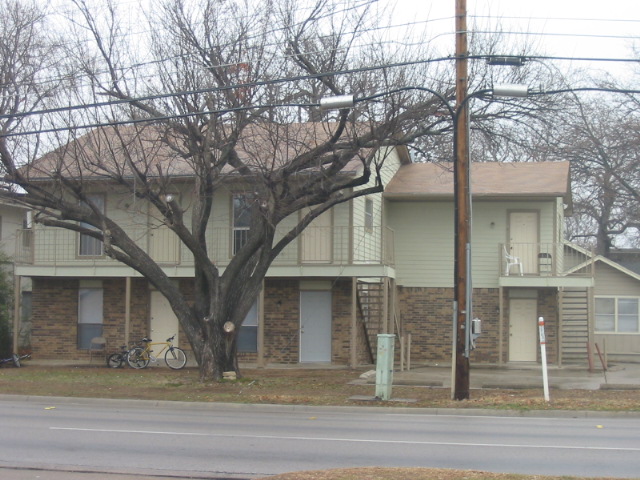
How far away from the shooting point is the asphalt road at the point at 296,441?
9.62 meters

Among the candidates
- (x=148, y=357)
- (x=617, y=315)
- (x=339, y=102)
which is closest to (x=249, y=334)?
(x=148, y=357)

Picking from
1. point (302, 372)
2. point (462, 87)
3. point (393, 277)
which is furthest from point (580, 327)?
point (462, 87)

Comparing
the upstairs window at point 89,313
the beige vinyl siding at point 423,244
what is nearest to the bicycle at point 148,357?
the upstairs window at point 89,313

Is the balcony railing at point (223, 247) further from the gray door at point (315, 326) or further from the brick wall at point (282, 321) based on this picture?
the gray door at point (315, 326)

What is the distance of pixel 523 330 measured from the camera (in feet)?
87.2

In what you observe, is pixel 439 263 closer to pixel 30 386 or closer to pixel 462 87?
pixel 462 87

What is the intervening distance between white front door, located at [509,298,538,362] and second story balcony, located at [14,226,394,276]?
4542 mm

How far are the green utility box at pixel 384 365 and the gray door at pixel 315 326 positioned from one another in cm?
815

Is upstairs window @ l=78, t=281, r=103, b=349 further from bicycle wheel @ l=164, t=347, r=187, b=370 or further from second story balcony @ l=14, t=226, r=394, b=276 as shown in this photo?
bicycle wheel @ l=164, t=347, r=187, b=370

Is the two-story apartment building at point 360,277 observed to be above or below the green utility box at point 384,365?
above

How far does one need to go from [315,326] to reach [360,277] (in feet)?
7.63

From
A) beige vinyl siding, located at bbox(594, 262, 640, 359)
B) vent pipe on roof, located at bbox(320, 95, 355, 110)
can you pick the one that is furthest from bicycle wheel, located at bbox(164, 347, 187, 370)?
beige vinyl siding, located at bbox(594, 262, 640, 359)

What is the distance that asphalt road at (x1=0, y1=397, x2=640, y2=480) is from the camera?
9.62m

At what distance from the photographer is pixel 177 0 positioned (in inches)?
731
